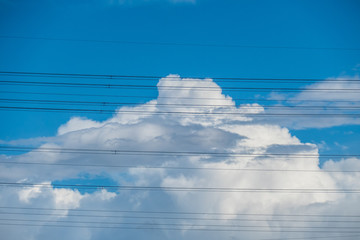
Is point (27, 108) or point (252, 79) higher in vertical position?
point (252, 79)

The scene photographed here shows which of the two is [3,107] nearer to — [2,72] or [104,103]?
[2,72]

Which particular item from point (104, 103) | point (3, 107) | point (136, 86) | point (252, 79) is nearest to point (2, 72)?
point (3, 107)

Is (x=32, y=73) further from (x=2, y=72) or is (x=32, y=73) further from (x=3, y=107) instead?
(x=3, y=107)

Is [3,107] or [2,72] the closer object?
[2,72]

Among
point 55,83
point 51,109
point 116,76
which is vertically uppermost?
point 55,83

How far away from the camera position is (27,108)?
559 inches

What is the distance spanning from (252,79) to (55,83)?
16.0 meters

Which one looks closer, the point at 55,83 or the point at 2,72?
the point at 2,72

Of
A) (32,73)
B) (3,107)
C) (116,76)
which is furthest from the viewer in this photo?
(3,107)

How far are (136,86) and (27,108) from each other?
28.7ft

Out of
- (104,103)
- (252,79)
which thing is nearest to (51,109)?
(104,103)

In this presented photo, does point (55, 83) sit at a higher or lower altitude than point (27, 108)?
higher

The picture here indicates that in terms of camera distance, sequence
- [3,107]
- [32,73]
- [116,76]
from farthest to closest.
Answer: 1. [3,107]
2. [32,73]
3. [116,76]

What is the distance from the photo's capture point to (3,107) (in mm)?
14375
